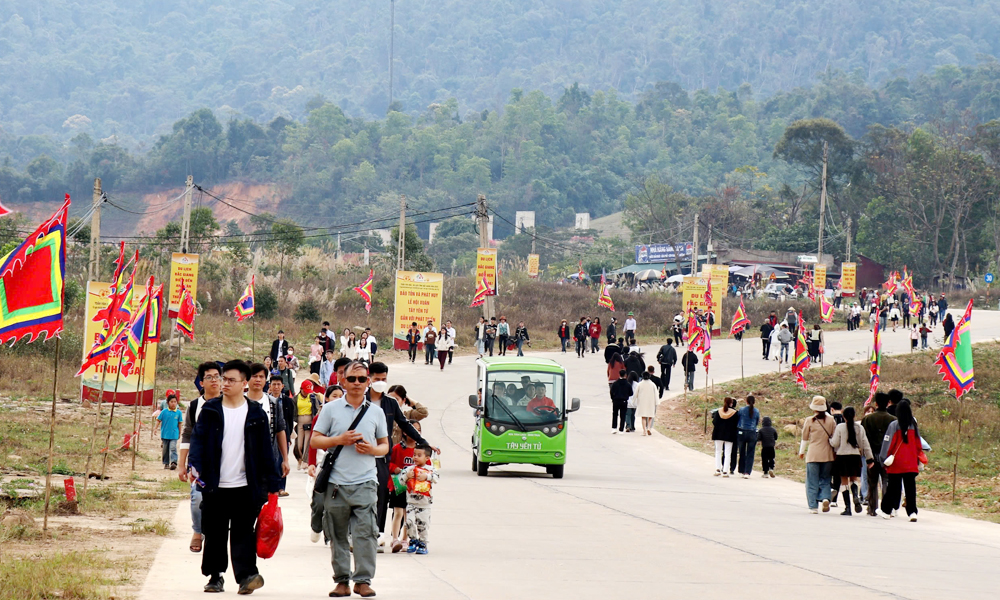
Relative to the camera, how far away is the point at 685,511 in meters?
16.1

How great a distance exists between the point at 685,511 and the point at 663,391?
2090cm

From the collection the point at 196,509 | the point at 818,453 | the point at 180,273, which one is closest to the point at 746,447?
the point at 818,453

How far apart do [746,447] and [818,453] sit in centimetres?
575

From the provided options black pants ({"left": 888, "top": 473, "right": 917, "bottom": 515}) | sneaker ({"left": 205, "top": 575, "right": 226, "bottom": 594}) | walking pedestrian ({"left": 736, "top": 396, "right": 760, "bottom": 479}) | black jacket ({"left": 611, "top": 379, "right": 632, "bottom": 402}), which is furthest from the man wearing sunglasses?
black jacket ({"left": 611, "top": 379, "right": 632, "bottom": 402})

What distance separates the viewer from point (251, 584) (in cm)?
862

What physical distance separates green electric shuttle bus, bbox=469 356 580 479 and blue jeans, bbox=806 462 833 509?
4.61 meters

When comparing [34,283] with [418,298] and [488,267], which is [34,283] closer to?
[418,298]

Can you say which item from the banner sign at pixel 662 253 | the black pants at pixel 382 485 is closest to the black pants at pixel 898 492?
the black pants at pixel 382 485

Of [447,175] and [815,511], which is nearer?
[815,511]

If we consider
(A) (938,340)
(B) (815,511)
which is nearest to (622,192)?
(A) (938,340)

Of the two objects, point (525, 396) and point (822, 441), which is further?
point (525, 396)

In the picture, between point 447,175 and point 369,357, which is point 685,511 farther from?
point 447,175

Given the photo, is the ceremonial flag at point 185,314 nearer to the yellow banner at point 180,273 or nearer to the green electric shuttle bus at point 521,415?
the yellow banner at point 180,273

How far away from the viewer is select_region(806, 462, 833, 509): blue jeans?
16.6 metres
